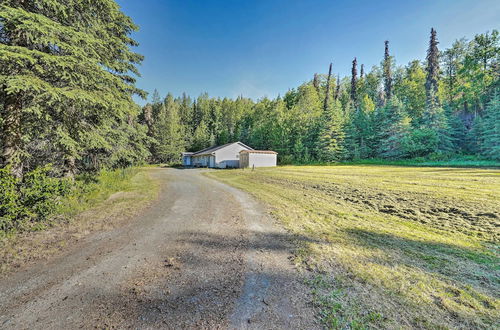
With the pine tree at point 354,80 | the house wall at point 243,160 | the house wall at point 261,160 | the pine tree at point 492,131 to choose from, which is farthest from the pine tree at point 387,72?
the house wall at point 243,160

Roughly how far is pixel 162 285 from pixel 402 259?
13.8 ft

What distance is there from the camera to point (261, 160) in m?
33.1

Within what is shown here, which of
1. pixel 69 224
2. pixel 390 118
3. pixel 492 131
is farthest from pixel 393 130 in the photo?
pixel 69 224

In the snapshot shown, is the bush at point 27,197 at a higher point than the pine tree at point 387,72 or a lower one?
lower

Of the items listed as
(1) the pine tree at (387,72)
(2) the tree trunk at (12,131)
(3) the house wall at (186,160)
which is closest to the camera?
(2) the tree trunk at (12,131)

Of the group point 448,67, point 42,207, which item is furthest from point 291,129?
point 42,207

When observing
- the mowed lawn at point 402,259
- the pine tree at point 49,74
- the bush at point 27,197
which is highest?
the pine tree at point 49,74

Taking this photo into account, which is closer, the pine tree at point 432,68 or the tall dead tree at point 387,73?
the pine tree at point 432,68

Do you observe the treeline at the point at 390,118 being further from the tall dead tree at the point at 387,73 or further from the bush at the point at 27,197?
the bush at the point at 27,197

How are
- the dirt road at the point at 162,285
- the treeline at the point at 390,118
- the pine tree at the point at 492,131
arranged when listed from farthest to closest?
the treeline at the point at 390,118
the pine tree at the point at 492,131
the dirt road at the point at 162,285

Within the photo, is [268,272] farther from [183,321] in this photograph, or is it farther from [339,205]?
[339,205]

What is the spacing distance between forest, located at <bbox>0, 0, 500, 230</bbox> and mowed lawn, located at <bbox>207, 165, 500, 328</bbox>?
632cm

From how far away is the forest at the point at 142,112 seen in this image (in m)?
4.82

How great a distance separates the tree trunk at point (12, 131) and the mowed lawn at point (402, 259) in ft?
23.0
